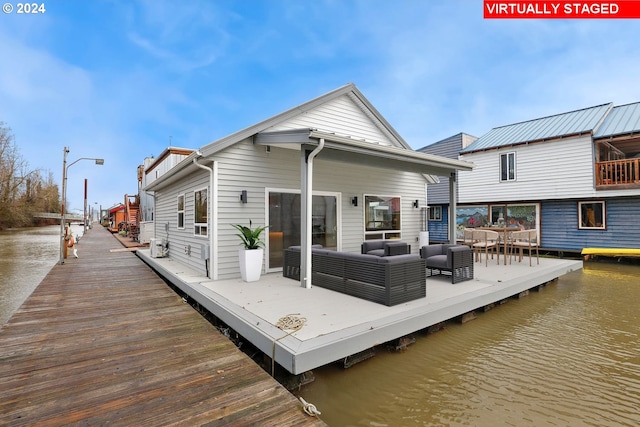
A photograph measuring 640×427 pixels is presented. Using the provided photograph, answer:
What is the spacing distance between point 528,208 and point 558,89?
537 centimetres

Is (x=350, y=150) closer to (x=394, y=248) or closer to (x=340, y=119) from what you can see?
(x=394, y=248)

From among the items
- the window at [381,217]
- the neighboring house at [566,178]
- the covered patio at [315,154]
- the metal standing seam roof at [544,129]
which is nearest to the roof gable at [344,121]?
the covered patio at [315,154]

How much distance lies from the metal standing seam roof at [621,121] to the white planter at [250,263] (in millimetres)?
13490

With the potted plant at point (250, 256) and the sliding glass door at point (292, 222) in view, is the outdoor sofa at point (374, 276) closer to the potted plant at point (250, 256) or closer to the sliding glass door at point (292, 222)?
the potted plant at point (250, 256)

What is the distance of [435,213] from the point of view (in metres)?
17.7

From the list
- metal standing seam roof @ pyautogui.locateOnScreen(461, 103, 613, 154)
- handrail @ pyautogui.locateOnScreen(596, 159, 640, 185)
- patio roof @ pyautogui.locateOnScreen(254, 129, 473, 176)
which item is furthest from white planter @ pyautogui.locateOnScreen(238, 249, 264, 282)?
metal standing seam roof @ pyautogui.locateOnScreen(461, 103, 613, 154)

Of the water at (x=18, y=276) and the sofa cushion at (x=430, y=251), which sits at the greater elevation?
the sofa cushion at (x=430, y=251)

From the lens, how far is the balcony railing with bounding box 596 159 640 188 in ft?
35.2

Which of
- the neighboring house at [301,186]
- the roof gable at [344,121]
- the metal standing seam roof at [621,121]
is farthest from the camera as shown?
the metal standing seam roof at [621,121]

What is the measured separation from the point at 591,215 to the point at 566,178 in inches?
71.0

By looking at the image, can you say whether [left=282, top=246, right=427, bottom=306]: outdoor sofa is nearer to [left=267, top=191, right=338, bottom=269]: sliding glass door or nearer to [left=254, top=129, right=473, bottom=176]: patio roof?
[left=267, top=191, right=338, bottom=269]: sliding glass door

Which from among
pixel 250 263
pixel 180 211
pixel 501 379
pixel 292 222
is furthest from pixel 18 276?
pixel 501 379

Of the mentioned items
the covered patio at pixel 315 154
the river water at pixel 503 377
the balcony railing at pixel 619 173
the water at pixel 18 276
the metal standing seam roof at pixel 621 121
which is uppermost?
the metal standing seam roof at pixel 621 121

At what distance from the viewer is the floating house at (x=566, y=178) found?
1143 centimetres
